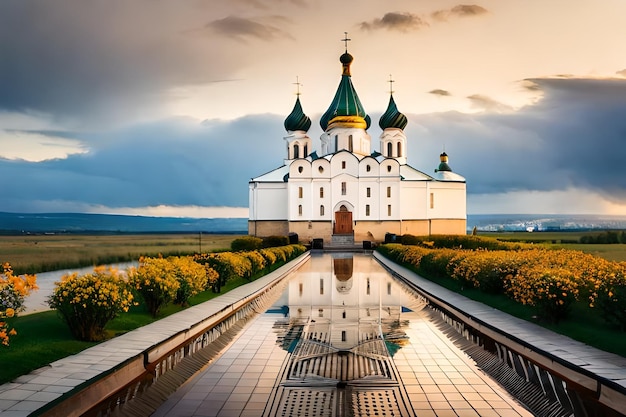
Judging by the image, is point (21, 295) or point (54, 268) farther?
point (54, 268)

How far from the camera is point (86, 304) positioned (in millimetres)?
6770

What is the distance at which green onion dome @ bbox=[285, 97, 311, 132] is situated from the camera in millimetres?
47375

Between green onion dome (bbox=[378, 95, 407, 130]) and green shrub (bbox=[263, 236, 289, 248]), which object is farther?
green onion dome (bbox=[378, 95, 407, 130])

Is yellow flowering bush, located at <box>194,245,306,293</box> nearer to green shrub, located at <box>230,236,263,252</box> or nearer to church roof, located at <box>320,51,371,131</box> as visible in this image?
green shrub, located at <box>230,236,263,252</box>

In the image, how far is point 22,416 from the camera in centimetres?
404

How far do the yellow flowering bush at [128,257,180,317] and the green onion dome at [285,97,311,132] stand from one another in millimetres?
39475

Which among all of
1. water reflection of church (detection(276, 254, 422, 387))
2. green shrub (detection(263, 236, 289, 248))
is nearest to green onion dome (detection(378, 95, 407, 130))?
green shrub (detection(263, 236, 289, 248))

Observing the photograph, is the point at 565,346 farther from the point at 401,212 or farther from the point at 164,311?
the point at 401,212

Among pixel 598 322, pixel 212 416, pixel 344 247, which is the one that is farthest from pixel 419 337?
pixel 344 247

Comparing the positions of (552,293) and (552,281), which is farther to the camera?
(552,281)

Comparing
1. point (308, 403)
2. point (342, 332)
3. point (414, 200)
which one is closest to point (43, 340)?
point (308, 403)

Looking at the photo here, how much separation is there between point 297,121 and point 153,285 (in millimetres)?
39906

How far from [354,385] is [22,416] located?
3.08 meters

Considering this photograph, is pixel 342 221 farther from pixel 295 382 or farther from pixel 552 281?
pixel 295 382
